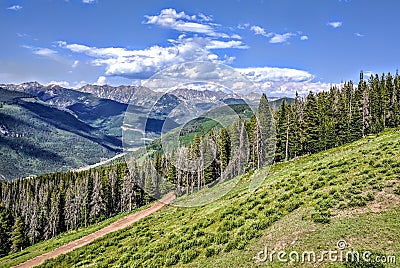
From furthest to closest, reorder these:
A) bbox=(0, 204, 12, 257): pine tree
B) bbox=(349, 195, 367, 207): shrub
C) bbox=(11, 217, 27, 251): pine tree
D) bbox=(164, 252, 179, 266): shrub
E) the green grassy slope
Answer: bbox=(11, 217, 27, 251): pine tree
bbox=(0, 204, 12, 257): pine tree
the green grassy slope
bbox=(164, 252, 179, 266): shrub
bbox=(349, 195, 367, 207): shrub

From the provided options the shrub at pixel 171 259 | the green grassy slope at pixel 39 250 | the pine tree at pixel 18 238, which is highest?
the shrub at pixel 171 259

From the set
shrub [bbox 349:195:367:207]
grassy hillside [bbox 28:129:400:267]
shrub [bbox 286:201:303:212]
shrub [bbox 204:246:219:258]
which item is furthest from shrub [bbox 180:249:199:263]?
shrub [bbox 349:195:367:207]

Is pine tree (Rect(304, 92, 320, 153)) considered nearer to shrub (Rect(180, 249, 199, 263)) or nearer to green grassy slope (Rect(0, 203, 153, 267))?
green grassy slope (Rect(0, 203, 153, 267))

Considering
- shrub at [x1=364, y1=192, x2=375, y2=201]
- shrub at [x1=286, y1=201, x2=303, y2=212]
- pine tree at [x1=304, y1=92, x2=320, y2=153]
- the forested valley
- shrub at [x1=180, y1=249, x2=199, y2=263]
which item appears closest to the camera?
shrub at [x1=364, y1=192, x2=375, y2=201]

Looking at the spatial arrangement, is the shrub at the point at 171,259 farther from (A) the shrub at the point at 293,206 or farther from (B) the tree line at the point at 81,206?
(B) the tree line at the point at 81,206

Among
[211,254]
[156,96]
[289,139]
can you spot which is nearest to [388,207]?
[211,254]

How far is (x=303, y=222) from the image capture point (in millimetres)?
18641

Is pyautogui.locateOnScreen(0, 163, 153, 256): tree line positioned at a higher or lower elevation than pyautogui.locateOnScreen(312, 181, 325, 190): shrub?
lower

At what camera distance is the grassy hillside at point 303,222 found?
16234 millimetres

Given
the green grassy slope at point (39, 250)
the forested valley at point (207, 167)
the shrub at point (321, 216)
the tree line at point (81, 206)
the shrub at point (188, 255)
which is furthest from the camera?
the tree line at point (81, 206)

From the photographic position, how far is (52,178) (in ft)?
524

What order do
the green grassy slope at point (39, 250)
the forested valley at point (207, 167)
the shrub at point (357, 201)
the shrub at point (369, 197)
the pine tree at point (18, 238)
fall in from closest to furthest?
the shrub at point (357, 201), the shrub at point (369, 197), the green grassy slope at point (39, 250), the forested valley at point (207, 167), the pine tree at point (18, 238)

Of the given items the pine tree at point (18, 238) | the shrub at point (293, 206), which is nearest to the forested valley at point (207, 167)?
the pine tree at point (18, 238)

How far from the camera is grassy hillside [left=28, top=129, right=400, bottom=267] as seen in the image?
639 inches
